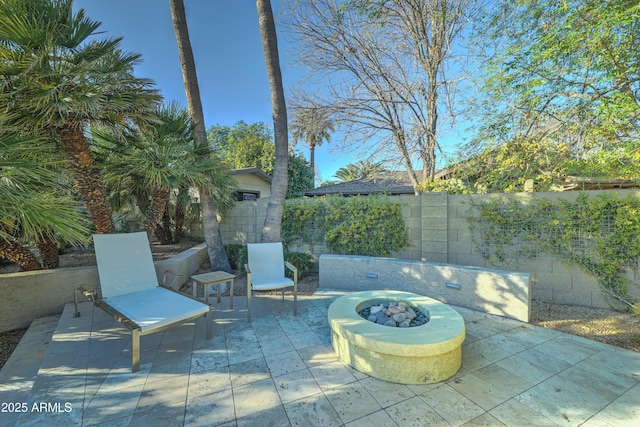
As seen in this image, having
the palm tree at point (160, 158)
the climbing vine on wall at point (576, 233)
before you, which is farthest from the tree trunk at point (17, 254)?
the climbing vine on wall at point (576, 233)

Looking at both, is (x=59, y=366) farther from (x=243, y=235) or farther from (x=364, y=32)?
(x=364, y=32)

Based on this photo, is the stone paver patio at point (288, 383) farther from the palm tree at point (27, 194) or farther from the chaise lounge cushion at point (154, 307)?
the palm tree at point (27, 194)

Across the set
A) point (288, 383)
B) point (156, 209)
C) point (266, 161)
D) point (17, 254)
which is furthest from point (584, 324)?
point (266, 161)

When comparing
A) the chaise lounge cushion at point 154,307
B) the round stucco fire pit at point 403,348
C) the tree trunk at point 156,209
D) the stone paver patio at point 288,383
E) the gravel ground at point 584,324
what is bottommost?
the gravel ground at point 584,324

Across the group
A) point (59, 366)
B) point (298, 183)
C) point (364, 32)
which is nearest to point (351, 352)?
point (59, 366)

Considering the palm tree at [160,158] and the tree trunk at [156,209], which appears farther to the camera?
the tree trunk at [156,209]

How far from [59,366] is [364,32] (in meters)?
9.10

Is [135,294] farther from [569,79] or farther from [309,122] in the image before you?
[569,79]

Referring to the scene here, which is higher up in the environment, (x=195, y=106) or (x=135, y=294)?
(x=195, y=106)

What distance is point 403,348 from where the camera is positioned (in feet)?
8.21

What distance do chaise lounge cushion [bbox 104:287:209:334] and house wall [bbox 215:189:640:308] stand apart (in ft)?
12.2

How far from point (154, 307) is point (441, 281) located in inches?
173

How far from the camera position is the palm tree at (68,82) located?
332cm

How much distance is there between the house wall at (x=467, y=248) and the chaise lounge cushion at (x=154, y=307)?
3.72 meters
